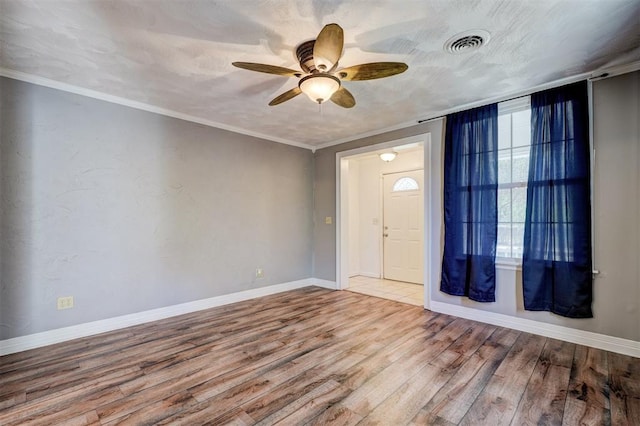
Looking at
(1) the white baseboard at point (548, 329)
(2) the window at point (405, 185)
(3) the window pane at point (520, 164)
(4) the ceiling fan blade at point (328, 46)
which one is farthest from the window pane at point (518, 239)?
(4) the ceiling fan blade at point (328, 46)

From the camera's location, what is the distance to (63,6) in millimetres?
1963

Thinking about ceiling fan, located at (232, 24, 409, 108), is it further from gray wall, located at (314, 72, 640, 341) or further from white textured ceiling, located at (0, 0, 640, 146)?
gray wall, located at (314, 72, 640, 341)

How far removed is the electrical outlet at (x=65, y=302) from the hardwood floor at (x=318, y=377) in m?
0.37

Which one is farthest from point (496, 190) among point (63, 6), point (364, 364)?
point (63, 6)

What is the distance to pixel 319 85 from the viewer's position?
2303 millimetres

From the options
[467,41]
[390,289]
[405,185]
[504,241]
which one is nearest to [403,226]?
[405,185]

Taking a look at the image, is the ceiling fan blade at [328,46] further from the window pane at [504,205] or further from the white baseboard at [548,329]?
the white baseboard at [548,329]

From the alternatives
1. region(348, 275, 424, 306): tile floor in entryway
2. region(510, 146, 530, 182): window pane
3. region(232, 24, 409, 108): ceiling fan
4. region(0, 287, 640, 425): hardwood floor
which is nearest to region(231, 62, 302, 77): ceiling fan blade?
region(232, 24, 409, 108): ceiling fan

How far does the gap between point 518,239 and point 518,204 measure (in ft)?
1.31

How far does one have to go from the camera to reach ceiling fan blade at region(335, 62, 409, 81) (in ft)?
6.91

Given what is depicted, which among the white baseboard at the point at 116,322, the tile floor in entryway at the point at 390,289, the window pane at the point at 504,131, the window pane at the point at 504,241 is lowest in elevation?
the tile floor in entryway at the point at 390,289

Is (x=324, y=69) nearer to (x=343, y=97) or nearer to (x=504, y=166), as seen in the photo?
(x=343, y=97)

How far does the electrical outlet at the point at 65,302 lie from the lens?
3008 mm

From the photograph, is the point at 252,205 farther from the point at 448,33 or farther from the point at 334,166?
the point at 448,33
